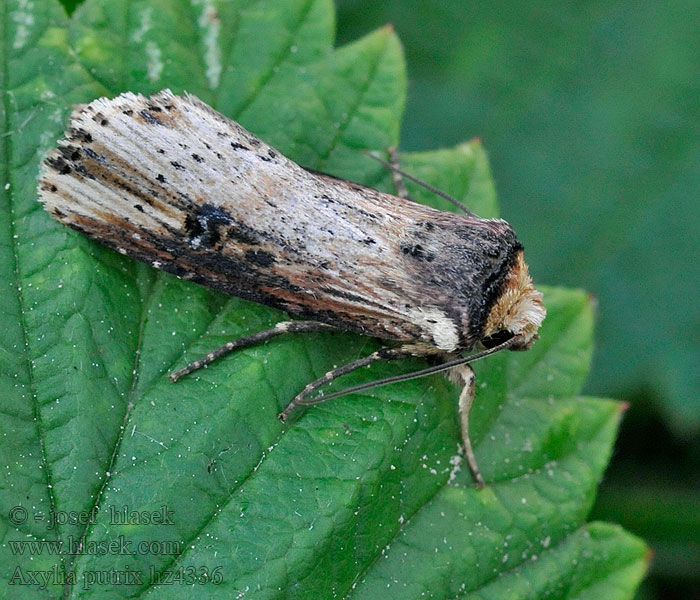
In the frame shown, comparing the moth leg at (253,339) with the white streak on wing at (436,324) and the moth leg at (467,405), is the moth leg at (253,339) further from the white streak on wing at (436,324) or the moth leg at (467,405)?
the moth leg at (467,405)

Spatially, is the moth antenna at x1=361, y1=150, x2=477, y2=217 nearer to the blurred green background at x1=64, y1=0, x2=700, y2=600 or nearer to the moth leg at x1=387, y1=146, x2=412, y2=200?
the moth leg at x1=387, y1=146, x2=412, y2=200

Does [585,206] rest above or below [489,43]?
below

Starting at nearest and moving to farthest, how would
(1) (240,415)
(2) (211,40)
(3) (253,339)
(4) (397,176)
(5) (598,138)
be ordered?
(1) (240,415)
(3) (253,339)
(2) (211,40)
(4) (397,176)
(5) (598,138)

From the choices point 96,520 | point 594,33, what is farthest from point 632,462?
point 96,520

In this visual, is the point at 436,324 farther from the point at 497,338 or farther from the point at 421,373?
the point at 497,338

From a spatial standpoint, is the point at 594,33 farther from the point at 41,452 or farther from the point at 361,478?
the point at 41,452

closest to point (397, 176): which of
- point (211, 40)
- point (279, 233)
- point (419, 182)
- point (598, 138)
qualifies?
point (419, 182)

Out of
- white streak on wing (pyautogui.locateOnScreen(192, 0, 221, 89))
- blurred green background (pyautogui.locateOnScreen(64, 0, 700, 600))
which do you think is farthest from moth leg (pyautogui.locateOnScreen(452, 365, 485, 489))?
blurred green background (pyautogui.locateOnScreen(64, 0, 700, 600))
